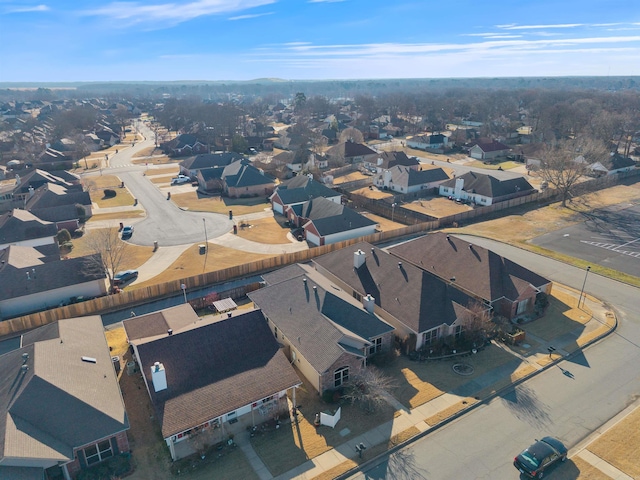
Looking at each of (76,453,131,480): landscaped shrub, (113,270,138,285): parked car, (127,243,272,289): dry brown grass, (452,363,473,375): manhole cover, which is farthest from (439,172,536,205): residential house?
(76,453,131,480): landscaped shrub

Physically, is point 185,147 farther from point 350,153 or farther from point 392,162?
point 392,162

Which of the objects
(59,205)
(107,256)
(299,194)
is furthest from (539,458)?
(59,205)

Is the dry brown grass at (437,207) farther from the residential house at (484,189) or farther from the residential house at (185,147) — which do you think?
the residential house at (185,147)

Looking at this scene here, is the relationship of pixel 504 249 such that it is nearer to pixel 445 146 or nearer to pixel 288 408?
pixel 288 408

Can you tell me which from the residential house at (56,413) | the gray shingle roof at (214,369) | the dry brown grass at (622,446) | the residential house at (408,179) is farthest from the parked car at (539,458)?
the residential house at (408,179)

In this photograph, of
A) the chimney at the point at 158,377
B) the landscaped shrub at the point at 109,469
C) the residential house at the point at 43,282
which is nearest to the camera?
Result: the landscaped shrub at the point at 109,469

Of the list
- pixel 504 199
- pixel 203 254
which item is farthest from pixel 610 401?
pixel 504 199
